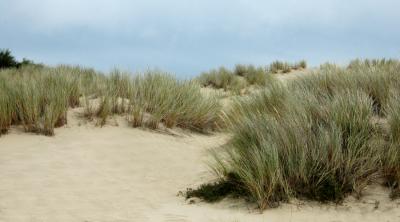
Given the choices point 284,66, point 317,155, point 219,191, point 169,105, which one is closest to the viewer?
point 317,155

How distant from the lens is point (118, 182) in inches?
255

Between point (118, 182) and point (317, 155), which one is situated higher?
point (317, 155)

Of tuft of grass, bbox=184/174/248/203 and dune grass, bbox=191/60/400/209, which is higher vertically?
dune grass, bbox=191/60/400/209

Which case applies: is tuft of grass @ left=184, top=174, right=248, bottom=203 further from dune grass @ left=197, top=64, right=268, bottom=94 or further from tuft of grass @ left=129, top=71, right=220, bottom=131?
dune grass @ left=197, top=64, right=268, bottom=94

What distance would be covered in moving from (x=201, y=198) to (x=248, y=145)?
86cm

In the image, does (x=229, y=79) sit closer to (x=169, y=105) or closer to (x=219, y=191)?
(x=169, y=105)

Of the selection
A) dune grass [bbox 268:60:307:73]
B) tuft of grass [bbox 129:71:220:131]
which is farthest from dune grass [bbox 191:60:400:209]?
dune grass [bbox 268:60:307:73]

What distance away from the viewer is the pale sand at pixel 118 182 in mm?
5238

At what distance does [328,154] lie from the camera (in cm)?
564

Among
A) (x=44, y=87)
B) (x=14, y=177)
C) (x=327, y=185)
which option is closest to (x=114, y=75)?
(x=44, y=87)

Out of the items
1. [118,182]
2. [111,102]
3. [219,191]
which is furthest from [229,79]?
[219,191]

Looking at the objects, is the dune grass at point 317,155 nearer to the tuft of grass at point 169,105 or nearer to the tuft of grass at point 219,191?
the tuft of grass at point 219,191

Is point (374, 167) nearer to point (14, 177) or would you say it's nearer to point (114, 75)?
point (14, 177)

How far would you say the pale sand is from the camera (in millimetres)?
5238
